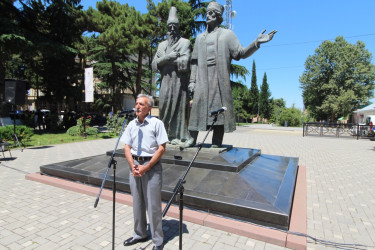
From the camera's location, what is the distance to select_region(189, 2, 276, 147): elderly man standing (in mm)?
5324

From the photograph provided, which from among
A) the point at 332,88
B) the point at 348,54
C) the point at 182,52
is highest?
the point at 348,54

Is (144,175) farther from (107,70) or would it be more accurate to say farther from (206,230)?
(107,70)

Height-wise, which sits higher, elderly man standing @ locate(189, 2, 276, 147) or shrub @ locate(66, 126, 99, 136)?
elderly man standing @ locate(189, 2, 276, 147)

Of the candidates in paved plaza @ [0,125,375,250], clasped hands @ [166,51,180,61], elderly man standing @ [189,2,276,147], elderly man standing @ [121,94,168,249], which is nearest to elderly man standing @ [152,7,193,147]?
clasped hands @ [166,51,180,61]

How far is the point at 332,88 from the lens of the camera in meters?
34.1

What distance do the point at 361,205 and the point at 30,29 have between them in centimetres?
1944

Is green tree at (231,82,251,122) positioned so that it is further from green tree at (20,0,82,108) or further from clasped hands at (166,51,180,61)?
clasped hands at (166,51,180,61)

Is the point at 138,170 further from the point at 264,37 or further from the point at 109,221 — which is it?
the point at 264,37

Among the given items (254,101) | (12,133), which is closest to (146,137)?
(12,133)

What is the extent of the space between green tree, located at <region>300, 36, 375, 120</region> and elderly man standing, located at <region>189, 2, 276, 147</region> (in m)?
33.8

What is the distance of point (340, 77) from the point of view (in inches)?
1356

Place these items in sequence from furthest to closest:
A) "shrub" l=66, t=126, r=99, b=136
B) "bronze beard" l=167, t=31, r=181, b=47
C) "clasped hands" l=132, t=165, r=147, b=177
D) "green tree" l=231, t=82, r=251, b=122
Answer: "green tree" l=231, t=82, r=251, b=122 < "shrub" l=66, t=126, r=99, b=136 < "bronze beard" l=167, t=31, r=181, b=47 < "clasped hands" l=132, t=165, r=147, b=177

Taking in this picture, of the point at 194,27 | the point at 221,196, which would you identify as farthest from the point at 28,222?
the point at 194,27

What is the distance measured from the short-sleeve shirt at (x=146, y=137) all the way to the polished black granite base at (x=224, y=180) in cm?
27
